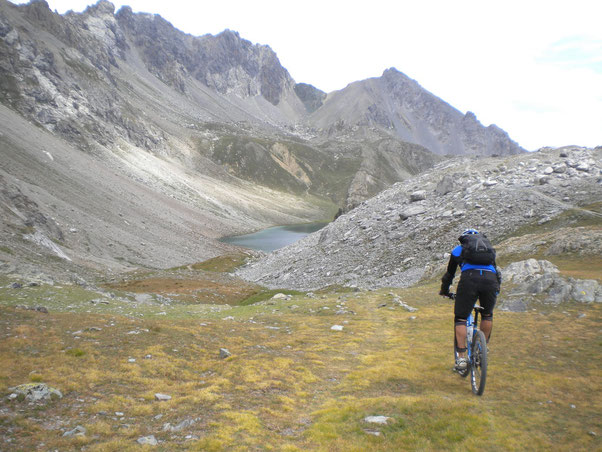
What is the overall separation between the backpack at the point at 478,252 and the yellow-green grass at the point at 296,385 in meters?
3.76

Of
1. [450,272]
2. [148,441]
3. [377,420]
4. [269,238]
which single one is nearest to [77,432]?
[148,441]

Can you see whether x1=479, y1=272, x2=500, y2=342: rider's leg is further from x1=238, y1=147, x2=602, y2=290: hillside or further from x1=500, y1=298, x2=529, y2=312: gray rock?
x1=238, y1=147, x2=602, y2=290: hillside

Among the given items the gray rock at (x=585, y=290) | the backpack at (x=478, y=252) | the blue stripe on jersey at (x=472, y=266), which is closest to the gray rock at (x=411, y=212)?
the gray rock at (x=585, y=290)

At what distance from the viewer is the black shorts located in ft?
32.1

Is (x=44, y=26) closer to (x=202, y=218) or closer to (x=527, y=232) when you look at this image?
(x=202, y=218)

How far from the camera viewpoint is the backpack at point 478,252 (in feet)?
32.0

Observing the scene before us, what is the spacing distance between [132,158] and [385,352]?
161 metres

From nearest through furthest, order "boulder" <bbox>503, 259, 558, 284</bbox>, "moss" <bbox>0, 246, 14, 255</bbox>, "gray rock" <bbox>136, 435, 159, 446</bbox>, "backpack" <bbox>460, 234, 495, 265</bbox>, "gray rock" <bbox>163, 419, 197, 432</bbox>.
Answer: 1. "gray rock" <bbox>136, 435, 159, 446</bbox>
2. "gray rock" <bbox>163, 419, 197, 432</bbox>
3. "backpack" <bbox>460, 234, 495, 265</bbox>
4. "boulder" <bbox>503, 259, 558, 284</bbox>
5. "moss" <bbox>0, 246, 14, 255</bbox>

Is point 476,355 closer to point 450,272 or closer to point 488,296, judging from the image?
point 488,296

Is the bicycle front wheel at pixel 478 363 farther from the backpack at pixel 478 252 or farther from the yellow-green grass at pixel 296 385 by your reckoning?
the backpack at pixel 478 252

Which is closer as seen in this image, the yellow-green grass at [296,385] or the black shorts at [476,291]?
the yellow-green grass at [296,385]

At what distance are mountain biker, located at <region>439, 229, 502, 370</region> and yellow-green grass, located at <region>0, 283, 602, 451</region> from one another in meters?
2.08

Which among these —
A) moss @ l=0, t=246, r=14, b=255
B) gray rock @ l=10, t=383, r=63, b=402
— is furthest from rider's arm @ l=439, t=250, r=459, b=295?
moss @ l=0, t=246, r=14, b=255

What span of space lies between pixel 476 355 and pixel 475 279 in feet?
7.08
